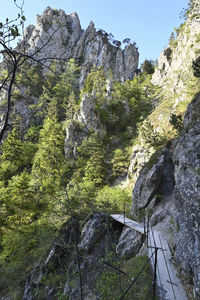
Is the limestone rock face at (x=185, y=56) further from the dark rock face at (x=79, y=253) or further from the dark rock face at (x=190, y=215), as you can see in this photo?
the dark rock face at (x=79, y=253)

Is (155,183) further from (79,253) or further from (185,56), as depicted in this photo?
(185,56)

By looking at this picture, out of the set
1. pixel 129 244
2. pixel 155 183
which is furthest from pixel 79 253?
pixel 155 183

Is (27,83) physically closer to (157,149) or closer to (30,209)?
(157,149)

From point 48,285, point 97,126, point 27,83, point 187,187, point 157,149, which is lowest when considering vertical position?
point 48,285

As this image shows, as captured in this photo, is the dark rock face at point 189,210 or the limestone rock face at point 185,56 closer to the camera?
the dark rock face at point 189,210

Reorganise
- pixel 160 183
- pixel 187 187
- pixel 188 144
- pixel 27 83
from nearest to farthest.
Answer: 1. pixel 27 83
2. pixel 187 187
3. pixel 188 144
4. pixel 160 183

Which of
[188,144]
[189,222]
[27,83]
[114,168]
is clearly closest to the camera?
[27,83]

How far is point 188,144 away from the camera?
623cm

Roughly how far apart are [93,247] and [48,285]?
9.85 feet

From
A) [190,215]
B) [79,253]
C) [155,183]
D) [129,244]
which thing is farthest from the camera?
[155,183]

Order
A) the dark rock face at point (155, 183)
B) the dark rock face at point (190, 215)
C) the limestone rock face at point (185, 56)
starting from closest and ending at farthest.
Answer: the dark rock face at point (190, 215)
the dark rock face at point (155, 183)
the limestone rock face at point (185, 56)

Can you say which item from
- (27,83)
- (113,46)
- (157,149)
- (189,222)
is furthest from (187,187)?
(113,46)

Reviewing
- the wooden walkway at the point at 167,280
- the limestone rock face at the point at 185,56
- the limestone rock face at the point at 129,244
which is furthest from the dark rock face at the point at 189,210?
the limestone rock face at the point at 185,56

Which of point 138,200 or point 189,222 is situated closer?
point 189,222
